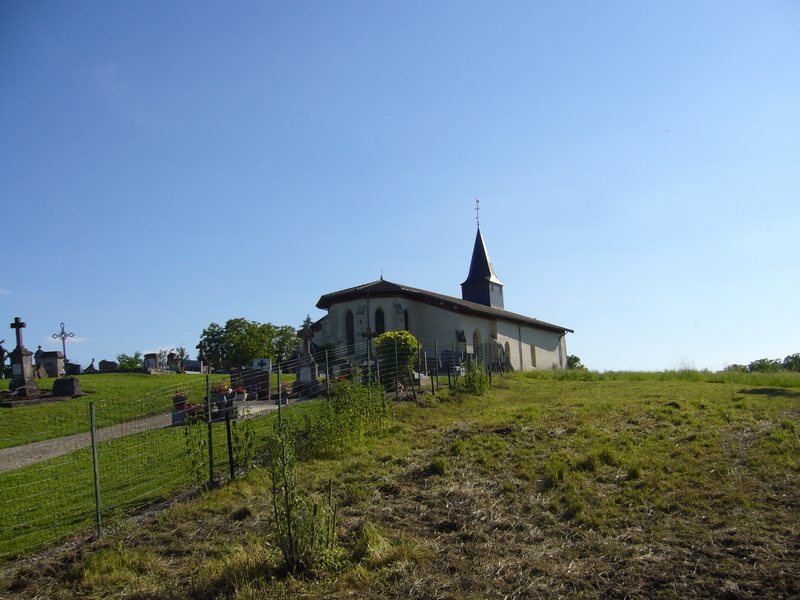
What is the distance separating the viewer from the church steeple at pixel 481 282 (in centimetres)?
4216

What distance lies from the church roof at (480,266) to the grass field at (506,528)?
32.7 meters

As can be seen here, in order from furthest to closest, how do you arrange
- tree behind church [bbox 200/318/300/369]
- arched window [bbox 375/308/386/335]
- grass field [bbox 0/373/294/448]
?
tree behind church [bbox 200/318/300/369] < arched window [bbox 375/308/386/335] < grass field [bbox 0/373/294/448]

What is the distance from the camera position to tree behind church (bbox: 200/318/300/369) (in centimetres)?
5072

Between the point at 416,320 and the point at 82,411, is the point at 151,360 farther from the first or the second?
the point at 82,411

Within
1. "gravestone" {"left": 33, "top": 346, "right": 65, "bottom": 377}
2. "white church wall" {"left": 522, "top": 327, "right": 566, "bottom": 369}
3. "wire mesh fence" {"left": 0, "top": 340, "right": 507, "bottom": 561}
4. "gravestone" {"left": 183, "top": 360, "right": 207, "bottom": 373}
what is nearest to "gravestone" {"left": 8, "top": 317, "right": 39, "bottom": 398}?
"wire mesh fence" {"left": 0, "top": 340, "right": 507, "bottom": 561}

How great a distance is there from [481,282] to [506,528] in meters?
37.0

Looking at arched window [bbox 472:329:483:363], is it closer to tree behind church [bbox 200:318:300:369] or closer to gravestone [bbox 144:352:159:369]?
gravestone [bbox 144:352:159:369]

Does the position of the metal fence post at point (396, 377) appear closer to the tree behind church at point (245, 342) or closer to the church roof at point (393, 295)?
the church roof at point (393, 295)

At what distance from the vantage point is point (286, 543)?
498cm

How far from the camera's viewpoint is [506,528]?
584cm

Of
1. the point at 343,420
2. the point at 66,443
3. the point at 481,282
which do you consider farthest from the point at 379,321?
the point at 343,420

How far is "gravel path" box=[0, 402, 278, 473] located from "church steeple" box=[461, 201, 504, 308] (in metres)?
28.4

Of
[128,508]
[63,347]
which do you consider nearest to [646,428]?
[128,508]

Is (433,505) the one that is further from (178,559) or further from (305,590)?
(178,559)
